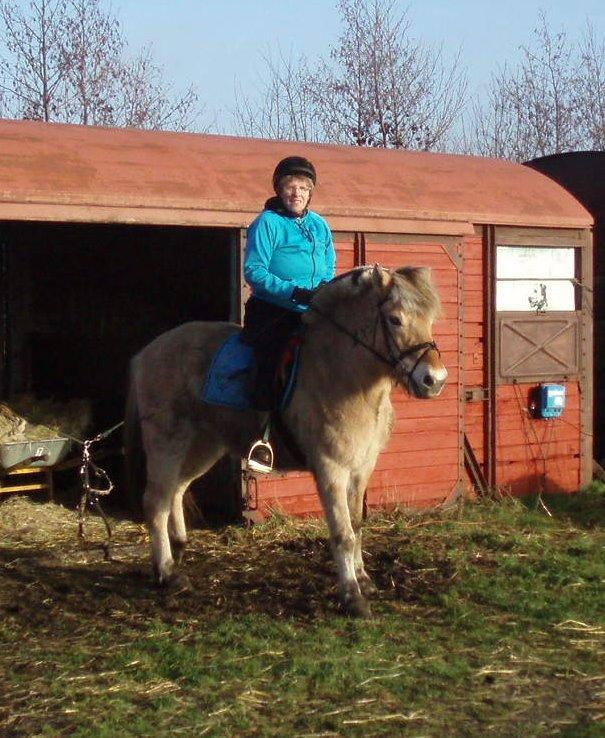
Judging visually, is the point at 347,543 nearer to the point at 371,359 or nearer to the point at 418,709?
the point at 371,359

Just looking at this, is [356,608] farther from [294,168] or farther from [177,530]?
[294,168]

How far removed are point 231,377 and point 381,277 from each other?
46.7 inches

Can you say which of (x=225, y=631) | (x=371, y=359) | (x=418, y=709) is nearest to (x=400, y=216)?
(x=371, y=359)

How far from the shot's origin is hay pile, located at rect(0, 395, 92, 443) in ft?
30.0

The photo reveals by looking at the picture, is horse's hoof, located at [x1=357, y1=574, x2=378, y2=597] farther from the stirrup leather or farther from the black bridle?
the black bridle

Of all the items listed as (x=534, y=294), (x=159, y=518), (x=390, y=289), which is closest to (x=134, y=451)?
(x=159, y=518)

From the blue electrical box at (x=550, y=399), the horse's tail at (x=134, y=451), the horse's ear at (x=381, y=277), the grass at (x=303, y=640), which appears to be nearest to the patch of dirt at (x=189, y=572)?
the grass at (x=303, y=640)

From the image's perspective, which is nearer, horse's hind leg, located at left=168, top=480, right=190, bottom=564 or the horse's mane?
the horse's mane

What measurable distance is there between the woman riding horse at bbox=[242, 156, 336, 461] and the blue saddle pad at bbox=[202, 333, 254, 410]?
0.28 ft

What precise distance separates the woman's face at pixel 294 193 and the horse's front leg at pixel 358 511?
60.4 inches

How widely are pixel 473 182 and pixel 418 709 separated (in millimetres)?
6407

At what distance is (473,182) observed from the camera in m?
10.3

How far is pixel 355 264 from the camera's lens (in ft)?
30.0

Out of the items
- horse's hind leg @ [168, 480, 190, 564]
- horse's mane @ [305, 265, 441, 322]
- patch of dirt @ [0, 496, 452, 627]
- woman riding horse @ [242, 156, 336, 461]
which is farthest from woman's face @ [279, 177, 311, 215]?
patch of dirt @ [0, 496, 452, 627]
